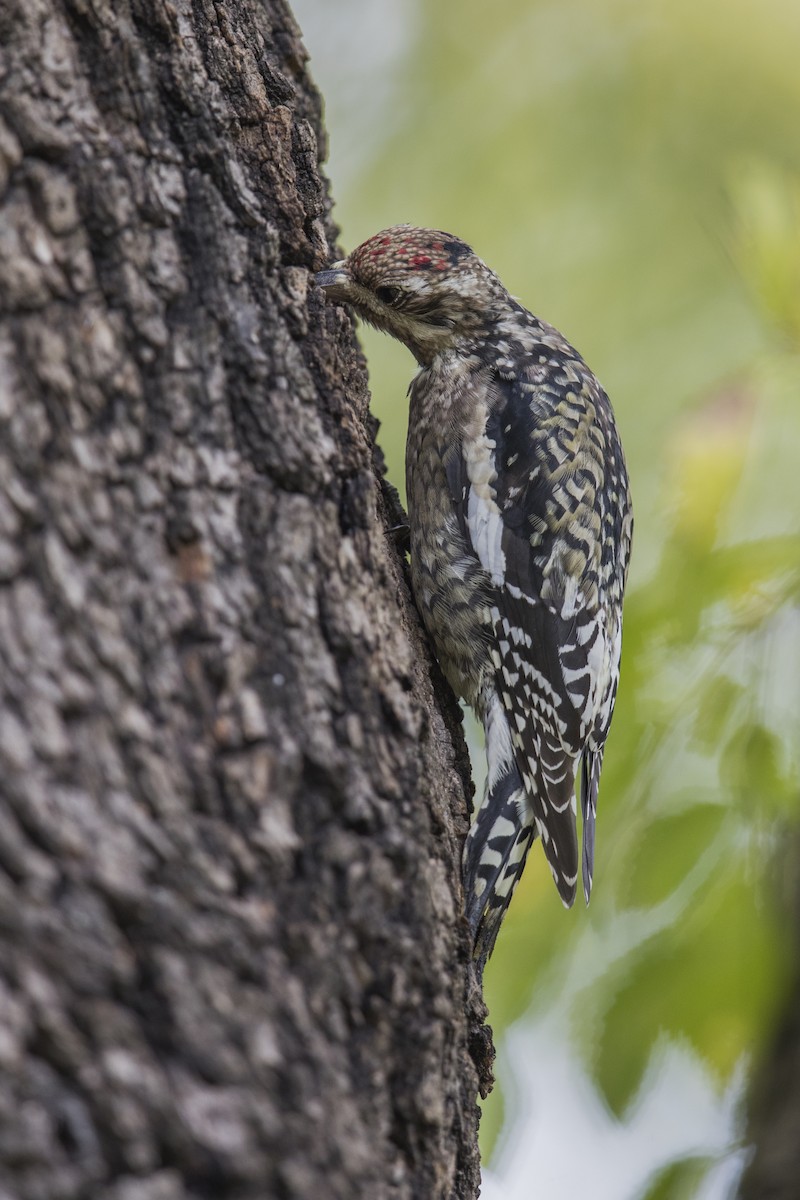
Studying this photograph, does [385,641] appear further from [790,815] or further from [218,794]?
[790,815]

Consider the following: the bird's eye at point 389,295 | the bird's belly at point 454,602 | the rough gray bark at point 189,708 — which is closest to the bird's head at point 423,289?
the bird's eye at point 389,295

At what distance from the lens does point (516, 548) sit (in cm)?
304

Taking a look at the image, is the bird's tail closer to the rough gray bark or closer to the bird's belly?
the bird's belly

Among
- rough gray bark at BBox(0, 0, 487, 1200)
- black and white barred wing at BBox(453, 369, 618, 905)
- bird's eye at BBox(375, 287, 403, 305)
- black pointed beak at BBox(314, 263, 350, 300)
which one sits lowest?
rough gray bark at BBox(0, 0, 487, 1200)

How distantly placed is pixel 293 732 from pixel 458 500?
1.55 meters

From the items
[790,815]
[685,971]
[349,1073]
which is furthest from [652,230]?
[349,1073]

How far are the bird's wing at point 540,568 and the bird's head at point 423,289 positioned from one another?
1.30ft

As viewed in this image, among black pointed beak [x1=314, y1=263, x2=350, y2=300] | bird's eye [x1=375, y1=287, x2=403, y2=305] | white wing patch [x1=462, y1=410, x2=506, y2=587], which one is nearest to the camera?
black pointed beak [x1=314, y1=263, x2=350, y2=300]

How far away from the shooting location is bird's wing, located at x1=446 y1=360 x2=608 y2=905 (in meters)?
2.98

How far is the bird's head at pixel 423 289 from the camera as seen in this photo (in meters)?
3.12

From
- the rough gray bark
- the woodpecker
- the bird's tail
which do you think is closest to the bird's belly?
the woodpecker

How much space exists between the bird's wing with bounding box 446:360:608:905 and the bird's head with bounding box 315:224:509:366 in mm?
395

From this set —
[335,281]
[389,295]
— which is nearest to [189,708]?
[335,281]

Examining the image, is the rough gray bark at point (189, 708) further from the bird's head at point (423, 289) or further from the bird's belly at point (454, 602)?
the bird's head at point (423, 289)
